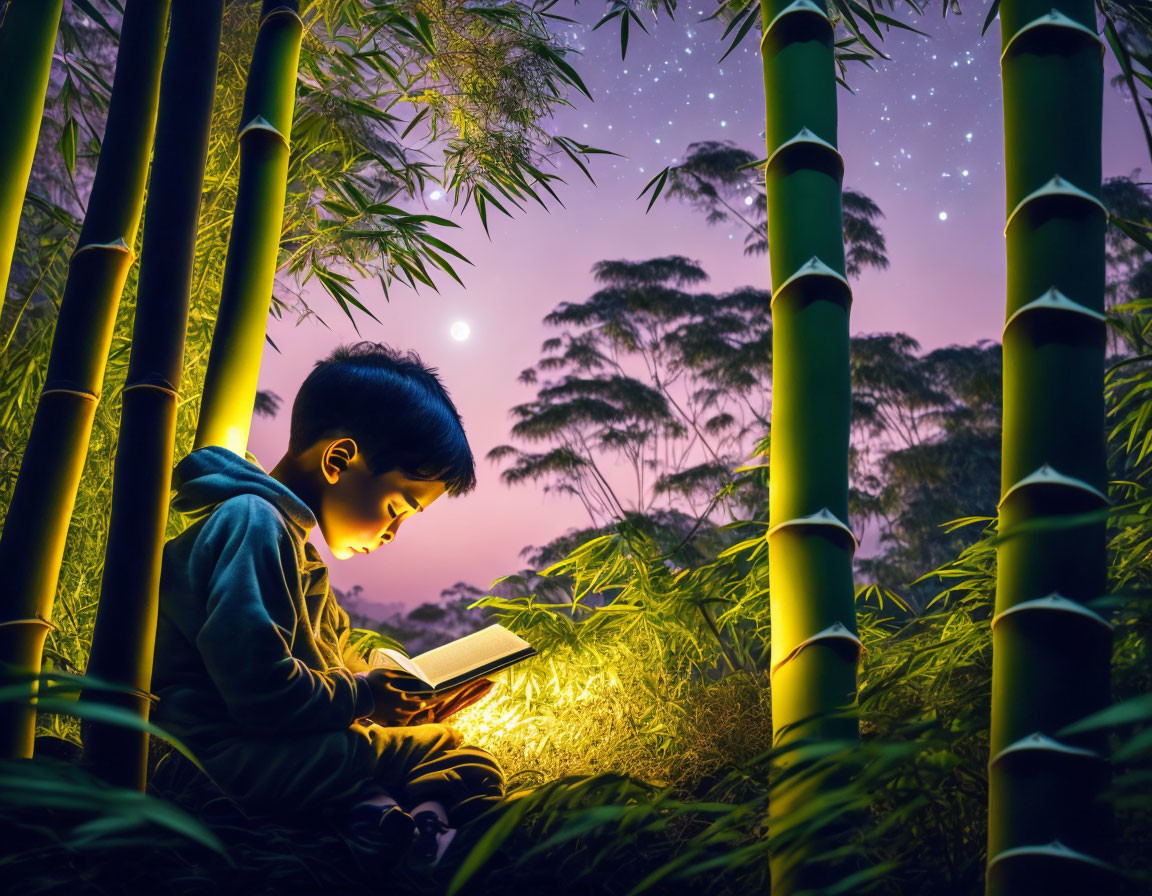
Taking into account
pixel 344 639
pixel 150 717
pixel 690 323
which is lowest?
pixel 150 717

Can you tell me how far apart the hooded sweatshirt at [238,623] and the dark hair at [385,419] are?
0.16 meters

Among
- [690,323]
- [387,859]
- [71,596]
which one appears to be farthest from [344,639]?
[690,323]

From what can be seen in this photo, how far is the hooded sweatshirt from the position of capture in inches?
29.1

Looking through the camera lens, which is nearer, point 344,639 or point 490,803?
point 490,803

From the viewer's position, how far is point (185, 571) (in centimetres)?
83

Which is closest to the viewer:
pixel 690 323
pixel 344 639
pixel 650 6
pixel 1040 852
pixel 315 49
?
pixel 1040 852

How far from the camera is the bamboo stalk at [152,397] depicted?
691 millimetres

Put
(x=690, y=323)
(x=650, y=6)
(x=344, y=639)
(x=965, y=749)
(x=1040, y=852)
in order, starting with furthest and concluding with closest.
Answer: (x=690, y=323)
(x=650, y=6)
(x=344, y=639)
(x=965, y=749)
(x=1040, y=852)

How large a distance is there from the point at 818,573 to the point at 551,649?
76 centimetres

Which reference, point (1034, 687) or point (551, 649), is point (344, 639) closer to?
point (551, 649)

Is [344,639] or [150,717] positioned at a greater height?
[344,639]

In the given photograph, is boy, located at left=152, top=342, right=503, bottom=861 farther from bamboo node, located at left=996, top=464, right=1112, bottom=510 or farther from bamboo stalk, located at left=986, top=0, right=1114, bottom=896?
bamboo node, located at left=996, top=464, right=1112, bottom=510

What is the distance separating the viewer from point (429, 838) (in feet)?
2.50

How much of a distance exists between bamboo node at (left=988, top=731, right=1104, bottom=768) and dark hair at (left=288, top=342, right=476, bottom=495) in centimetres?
76
